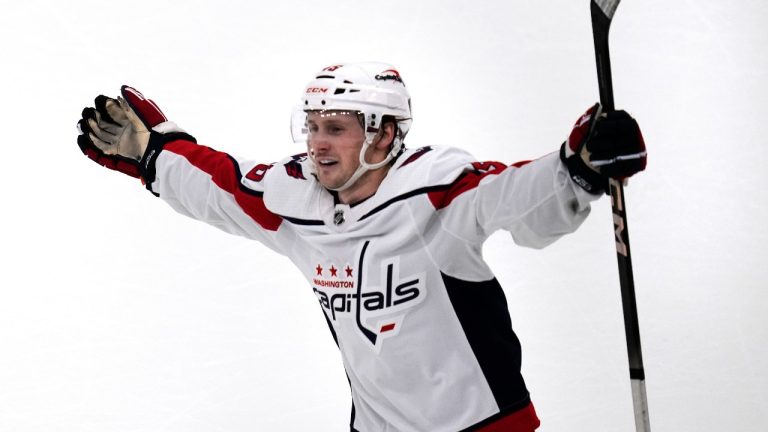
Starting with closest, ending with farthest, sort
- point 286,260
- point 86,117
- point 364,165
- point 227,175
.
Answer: point 364,165, point 227,175, point 86,117, point 286,260

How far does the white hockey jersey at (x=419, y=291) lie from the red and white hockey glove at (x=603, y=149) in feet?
0.69

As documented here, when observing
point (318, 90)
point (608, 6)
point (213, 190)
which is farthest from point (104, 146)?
point (608, 6)

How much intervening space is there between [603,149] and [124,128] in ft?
4.58

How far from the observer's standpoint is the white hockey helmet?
225 centimetres

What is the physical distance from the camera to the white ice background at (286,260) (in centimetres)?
346

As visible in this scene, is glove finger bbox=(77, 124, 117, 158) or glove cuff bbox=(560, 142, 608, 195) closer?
glove cuff bbox=(560, 142, 608, 195)

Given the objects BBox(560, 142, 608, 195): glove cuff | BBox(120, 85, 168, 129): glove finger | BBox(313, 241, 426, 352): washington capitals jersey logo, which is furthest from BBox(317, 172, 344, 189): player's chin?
BBox(120, 85, 168, 129): glove finger

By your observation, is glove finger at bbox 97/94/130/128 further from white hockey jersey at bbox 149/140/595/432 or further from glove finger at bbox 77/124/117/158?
white hockey jersey at bbox 149/140/595/432

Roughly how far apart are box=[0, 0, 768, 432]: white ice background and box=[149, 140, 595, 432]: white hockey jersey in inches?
43.5

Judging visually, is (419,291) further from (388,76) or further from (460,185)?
(388,76)

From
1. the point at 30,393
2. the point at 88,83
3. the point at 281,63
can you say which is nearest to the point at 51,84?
the point at 88,83

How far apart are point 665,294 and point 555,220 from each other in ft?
6.60

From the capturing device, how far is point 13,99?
391cm

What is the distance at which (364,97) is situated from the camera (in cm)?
225
